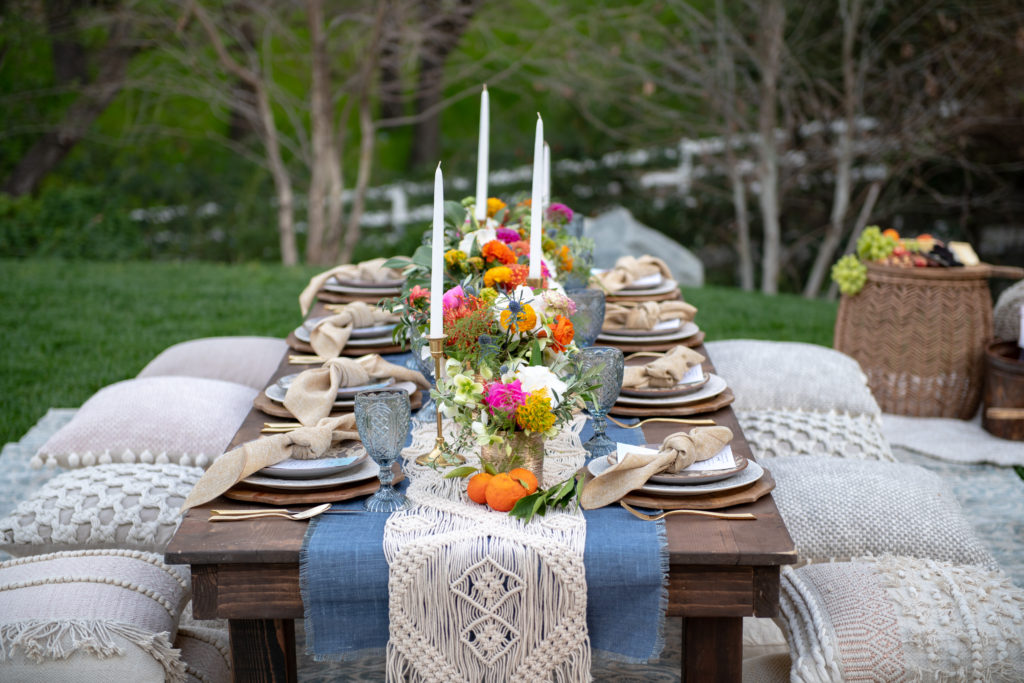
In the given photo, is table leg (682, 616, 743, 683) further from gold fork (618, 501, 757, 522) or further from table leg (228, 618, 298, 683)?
table leg (228, 618, 298, 683)

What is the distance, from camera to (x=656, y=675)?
8.97 ft

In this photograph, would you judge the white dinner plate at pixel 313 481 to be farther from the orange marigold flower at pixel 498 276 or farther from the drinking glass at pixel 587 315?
the drinking glass at pixel 587 315

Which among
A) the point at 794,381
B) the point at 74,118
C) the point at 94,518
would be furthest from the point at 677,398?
the point at 74,118

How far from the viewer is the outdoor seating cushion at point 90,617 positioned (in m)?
2.09

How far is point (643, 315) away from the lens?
3205 mm

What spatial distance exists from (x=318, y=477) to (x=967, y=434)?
361cm

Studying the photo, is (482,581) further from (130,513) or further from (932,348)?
(932,348)

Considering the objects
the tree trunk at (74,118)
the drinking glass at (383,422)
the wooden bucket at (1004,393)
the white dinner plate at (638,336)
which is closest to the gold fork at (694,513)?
→ the drinking glass at (383,422)

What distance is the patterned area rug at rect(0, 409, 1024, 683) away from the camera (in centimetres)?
276

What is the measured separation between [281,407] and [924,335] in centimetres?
333

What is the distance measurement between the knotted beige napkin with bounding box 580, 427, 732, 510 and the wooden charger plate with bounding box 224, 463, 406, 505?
1.30ft

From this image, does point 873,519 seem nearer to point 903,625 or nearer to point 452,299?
point 903,625

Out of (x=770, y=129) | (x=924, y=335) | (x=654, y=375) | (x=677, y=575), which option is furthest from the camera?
(x=770, y=129)

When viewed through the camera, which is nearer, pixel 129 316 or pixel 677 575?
pixel 677 575
